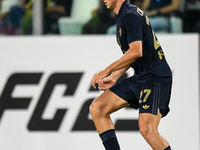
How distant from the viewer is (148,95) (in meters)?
4.05

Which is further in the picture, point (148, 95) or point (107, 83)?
point (107, 83)

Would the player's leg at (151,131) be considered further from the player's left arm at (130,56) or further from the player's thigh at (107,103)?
the player's left arm at (130,56)

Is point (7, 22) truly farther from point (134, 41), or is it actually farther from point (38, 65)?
point (134, 41)

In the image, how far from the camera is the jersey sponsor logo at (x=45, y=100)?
18.0ft

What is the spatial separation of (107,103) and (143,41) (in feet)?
2.04

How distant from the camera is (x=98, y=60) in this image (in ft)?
18.0

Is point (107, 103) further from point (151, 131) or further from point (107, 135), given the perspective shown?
point (151, 131)

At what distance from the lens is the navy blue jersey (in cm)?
387

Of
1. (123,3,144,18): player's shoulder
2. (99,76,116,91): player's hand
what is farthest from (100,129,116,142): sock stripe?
Result: (123,3,144,18): player's shoulder

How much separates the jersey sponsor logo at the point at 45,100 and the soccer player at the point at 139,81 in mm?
1238

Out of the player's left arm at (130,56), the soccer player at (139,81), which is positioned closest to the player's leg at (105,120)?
the soccer player at (139,81)

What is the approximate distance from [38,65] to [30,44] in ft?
0.83

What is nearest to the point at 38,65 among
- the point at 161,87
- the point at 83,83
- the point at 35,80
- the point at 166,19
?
the point at 35,80

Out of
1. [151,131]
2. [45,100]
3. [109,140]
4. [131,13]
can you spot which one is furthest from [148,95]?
[45,100]
